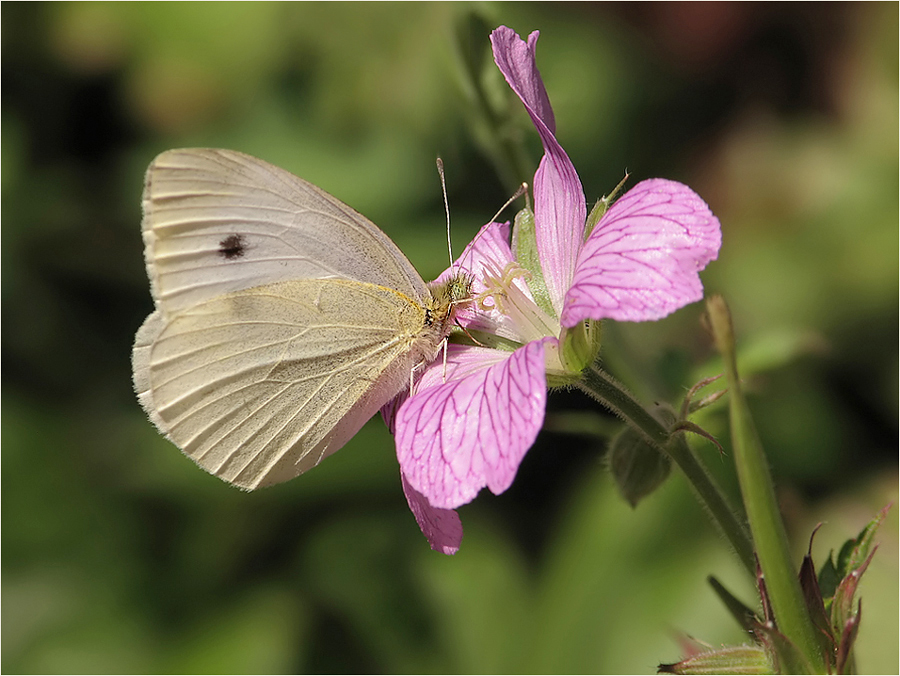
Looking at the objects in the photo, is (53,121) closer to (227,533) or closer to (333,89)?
(333,89)

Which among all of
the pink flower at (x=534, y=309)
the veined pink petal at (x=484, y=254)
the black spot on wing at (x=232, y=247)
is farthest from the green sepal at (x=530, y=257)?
the black spot on wing at (x=232, y=247)

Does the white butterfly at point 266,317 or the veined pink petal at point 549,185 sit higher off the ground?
the veined pink petal at point 549,185

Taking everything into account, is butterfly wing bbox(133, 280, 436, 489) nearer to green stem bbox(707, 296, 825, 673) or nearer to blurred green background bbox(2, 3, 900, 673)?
green stem bbox(707, 296, 825, 673)

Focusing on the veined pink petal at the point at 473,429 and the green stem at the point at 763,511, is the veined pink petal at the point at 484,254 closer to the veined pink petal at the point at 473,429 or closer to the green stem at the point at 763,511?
the veined pink petal at the point at 473,429

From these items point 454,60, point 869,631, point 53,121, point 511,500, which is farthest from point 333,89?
point 869,631

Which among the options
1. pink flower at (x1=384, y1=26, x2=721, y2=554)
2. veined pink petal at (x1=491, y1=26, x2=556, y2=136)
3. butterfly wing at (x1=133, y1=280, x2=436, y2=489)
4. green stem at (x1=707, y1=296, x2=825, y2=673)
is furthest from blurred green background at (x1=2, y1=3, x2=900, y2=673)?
green stem at (x1=707, y1=296, x2=825, y2=673)

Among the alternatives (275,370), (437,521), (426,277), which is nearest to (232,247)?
(275,370)

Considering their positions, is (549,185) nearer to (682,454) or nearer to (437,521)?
(682,454)
